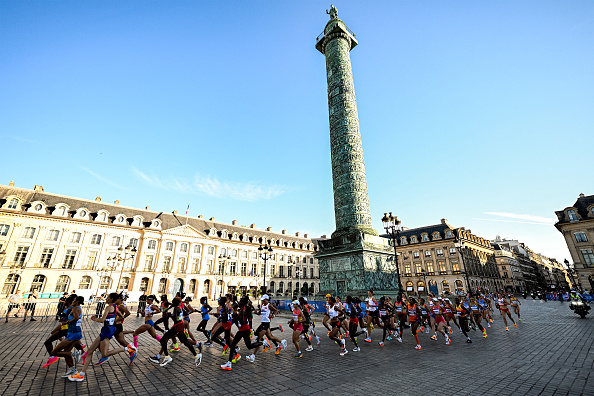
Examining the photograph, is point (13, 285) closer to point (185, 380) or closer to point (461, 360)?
point (185, 380)

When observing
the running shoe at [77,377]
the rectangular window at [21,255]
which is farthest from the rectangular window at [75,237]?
the running shoe at [77,377]

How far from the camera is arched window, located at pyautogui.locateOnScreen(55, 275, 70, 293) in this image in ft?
113

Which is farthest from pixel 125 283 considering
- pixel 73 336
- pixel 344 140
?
pixel 73 336

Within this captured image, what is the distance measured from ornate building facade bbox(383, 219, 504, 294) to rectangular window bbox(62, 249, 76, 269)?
5106cm

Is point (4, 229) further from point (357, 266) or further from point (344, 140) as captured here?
point (357, 266)

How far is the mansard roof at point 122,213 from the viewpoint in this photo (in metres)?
36.4

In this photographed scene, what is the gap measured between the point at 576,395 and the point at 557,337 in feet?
24.6

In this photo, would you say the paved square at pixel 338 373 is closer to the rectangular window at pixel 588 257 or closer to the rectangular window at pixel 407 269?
the rectangular window at pixel 588 257

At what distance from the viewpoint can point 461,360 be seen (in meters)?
6.70

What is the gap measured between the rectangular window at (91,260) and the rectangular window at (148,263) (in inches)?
247

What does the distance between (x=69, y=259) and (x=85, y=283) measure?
12.6 ft

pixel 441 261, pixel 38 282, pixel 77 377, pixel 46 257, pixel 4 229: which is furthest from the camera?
pixel 441 261

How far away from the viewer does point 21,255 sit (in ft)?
110

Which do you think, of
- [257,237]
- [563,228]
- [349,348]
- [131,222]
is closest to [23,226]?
[131,222]
